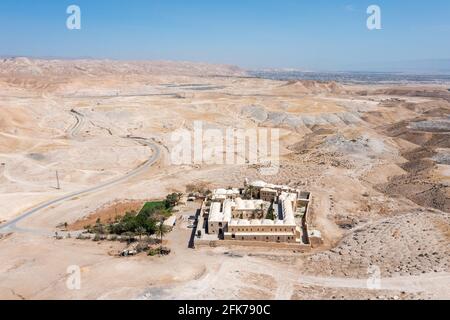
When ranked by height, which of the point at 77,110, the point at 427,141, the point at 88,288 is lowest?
the point at 88,288

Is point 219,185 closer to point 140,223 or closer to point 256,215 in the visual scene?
point 256,215

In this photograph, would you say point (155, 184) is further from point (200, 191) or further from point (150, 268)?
point (150, 268)

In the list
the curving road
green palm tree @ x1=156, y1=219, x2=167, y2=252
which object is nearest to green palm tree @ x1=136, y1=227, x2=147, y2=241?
green palm tree @ x1=156, y1=219, x2=167, y2=252

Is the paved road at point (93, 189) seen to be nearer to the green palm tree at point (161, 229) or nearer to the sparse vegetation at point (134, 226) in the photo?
the sparse vegetation at point (134, 226)

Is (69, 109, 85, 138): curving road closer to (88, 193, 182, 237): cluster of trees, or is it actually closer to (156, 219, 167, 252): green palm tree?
(88, 193, 182, 237): cluster of trees

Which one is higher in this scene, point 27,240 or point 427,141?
point 427,141

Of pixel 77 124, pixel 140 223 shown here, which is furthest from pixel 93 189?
pixel 77 124

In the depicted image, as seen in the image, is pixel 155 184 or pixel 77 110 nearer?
pixel 155 184
